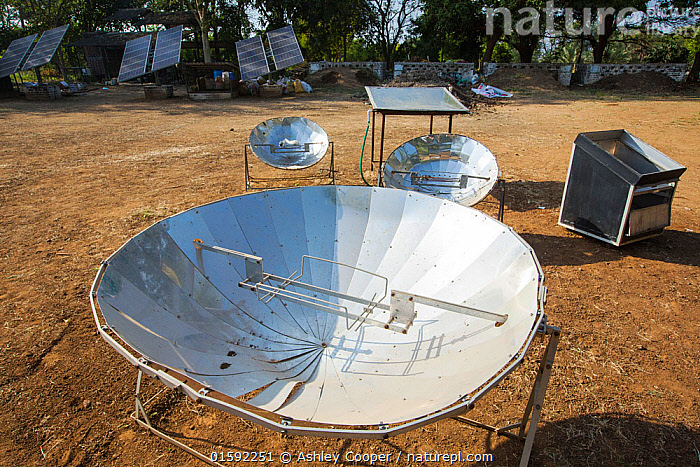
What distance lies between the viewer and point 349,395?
312 centimetres

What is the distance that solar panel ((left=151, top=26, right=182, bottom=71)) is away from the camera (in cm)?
2505

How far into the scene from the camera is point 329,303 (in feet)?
10.6

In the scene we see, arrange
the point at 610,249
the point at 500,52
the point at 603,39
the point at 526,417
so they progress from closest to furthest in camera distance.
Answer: the point at 526,417
the point at 610,249
the point at 603,39
the point at 500,52

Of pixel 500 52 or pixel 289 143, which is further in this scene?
pixel 500 52

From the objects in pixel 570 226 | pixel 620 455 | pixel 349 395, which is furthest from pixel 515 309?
pixel 570 226

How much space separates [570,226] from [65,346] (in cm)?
836

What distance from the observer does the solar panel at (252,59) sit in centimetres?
2528

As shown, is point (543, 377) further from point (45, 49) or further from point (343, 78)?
point (45, 49)

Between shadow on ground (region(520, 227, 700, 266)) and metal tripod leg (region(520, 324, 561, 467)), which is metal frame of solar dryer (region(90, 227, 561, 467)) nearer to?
metal tripod leg (region(520, 324, 561, 467))

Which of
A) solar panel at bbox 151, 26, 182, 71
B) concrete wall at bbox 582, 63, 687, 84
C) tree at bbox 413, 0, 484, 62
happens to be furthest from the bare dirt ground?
tree at bbox 413, 0, 484, 62

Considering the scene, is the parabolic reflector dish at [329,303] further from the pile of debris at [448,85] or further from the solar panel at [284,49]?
the solar panel at [284,49]

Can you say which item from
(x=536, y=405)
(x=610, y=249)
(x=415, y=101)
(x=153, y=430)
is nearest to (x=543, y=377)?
(x=536, y=405)

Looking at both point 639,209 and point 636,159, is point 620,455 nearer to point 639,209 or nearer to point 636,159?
point 639,209

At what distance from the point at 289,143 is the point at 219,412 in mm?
7369
